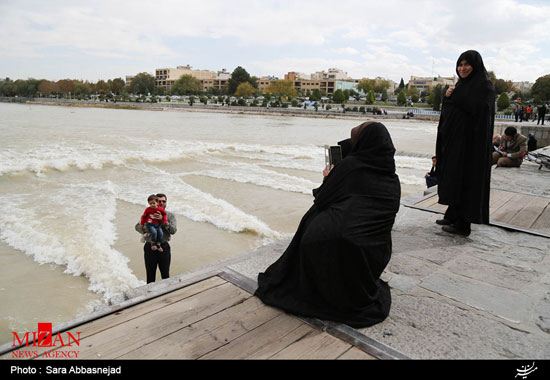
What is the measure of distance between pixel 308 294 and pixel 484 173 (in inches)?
108

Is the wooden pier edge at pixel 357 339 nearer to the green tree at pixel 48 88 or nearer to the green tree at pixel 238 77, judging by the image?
the green tree at pixel 238 77

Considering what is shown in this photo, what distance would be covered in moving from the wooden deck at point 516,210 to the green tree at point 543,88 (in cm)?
7502

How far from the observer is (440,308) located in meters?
2.74

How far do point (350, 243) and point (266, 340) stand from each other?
762 millimetres

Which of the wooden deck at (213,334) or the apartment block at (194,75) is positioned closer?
the wooden deck at (213,334)

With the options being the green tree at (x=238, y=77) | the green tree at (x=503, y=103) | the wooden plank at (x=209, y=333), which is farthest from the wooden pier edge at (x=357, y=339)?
the green tree at (x=238, y=77)

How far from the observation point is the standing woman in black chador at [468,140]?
4012 mm

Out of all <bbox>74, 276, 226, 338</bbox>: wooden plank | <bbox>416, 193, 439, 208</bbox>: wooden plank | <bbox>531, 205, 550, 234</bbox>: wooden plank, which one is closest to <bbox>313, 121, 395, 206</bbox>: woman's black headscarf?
<bbox>74, 276, 226, 338</bbox>: wooden plank

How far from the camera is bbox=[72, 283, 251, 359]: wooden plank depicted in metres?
2.12

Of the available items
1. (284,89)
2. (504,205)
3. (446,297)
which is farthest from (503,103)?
(446,297)

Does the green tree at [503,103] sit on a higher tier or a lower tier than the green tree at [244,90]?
lower

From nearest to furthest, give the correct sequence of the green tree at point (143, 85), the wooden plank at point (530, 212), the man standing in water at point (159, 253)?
the man standing in water at point (159, 253) < the wooden plank at point (530, 212) < the green tree at point (143, 85)
